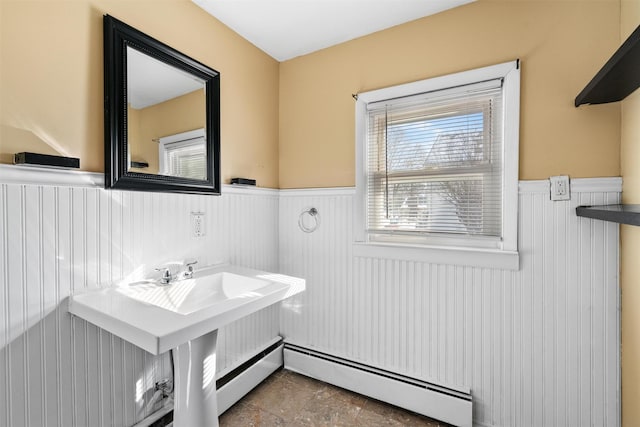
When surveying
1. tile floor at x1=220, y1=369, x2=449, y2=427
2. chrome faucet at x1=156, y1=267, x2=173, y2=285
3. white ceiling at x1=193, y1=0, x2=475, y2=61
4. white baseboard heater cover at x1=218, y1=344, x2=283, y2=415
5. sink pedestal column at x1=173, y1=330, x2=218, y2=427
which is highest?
white ceiling at x1=193, y1=0, x2=475, y2=61

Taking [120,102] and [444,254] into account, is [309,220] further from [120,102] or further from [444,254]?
[120,102]

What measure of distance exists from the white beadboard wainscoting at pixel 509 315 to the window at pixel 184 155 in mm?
798

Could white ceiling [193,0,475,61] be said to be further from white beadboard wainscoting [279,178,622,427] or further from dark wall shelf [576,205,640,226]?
dark wall shelf [576,205,640,226]

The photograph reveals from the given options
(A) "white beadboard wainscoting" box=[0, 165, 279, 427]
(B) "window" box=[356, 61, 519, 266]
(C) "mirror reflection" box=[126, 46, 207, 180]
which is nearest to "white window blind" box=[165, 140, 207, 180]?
(C) "mirror reflection" box=[126, 46, 207, 180]

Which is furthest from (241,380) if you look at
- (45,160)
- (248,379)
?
(45,160)

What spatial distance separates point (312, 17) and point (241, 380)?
223 centimetres

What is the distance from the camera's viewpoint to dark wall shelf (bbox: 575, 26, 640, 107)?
86 centimetres

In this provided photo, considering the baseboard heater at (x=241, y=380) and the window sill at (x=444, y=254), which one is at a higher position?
the window sill at (x=444, y=254)

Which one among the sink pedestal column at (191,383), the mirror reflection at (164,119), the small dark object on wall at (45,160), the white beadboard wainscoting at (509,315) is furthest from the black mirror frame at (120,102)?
the white beadboard wainscoting at (509,315)

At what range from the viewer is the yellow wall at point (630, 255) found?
1.16 meters

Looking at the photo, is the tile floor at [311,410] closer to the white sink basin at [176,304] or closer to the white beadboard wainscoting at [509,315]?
the white beadboard wainscoting at [509,315]

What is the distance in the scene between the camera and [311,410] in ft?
5.78

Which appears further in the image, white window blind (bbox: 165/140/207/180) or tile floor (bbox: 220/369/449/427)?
tile floor (bbox: 220/369/449/427)

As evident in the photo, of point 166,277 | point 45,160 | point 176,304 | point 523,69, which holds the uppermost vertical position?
point 523,69
